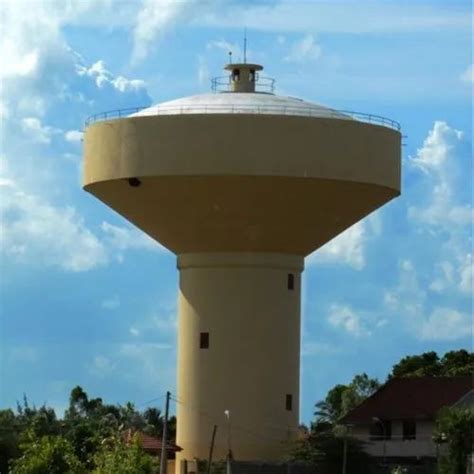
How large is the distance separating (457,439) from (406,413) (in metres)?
10.2

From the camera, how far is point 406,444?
189 feet

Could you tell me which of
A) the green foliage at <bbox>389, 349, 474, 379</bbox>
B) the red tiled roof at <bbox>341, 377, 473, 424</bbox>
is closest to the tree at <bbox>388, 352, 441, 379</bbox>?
the green foliage at <bbox>389, 349, 474, 379</bbox>

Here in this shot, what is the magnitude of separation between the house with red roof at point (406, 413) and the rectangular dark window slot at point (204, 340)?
831 cm

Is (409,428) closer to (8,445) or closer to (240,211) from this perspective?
(240,211)

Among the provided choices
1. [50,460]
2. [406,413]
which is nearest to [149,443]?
[406,413]

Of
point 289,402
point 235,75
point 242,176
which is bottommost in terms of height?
point 289,402

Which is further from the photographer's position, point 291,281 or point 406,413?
point 406,413

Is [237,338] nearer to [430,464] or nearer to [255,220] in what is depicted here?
[255,220]

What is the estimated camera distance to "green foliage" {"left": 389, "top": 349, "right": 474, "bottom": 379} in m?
75.7

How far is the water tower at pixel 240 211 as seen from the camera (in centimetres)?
4875

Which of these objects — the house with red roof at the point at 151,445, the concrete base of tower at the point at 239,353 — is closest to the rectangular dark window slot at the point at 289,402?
the concrete base of tower at the point at 239,353

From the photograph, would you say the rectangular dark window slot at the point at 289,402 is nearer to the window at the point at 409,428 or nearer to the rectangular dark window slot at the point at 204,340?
the rectangular dark window slot at the point at 204,340

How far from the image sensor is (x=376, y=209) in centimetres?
5138

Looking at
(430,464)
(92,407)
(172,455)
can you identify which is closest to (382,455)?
(430,464)
